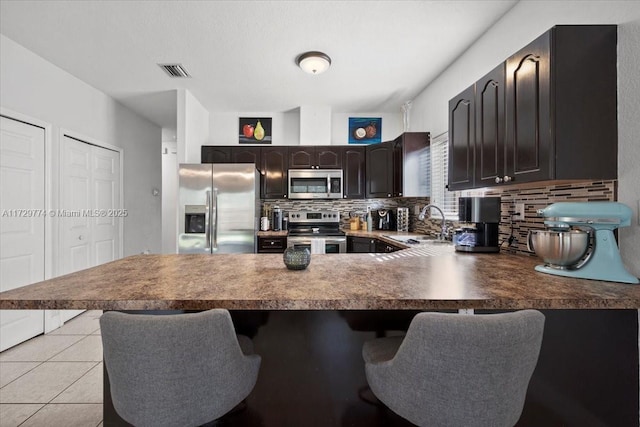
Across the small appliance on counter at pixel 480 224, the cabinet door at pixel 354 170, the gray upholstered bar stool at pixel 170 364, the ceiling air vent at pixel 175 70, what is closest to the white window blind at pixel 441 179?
the small appliance on counter at pixel 480 224

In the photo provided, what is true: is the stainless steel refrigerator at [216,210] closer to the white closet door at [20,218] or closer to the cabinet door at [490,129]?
the white closet door at [20,218]

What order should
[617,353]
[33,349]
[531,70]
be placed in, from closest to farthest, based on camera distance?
[617,353] < [531,70] < [33,349]

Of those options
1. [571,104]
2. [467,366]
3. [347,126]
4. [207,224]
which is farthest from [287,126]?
[467,366]

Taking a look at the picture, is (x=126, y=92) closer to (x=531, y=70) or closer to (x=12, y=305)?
(x=12, y=305)

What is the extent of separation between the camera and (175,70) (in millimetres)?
3166

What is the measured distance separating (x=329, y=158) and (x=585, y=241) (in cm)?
323

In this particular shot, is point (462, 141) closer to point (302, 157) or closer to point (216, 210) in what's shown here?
point (302, 157)

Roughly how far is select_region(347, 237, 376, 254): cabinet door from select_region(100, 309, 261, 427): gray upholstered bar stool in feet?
9.67

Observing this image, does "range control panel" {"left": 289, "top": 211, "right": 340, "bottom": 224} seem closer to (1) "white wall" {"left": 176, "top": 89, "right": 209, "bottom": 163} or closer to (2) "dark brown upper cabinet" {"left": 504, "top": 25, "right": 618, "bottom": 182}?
(1) "white wall" {"left": 176, "top": 89, "right": 209, "bottom": 163}

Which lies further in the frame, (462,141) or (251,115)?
(251,115)

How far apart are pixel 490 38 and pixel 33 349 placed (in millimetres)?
4749

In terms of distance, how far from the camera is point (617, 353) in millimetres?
1224

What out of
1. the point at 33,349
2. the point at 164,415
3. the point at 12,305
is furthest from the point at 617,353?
the point at 33,349

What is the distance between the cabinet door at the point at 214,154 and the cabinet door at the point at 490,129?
10.8ft
